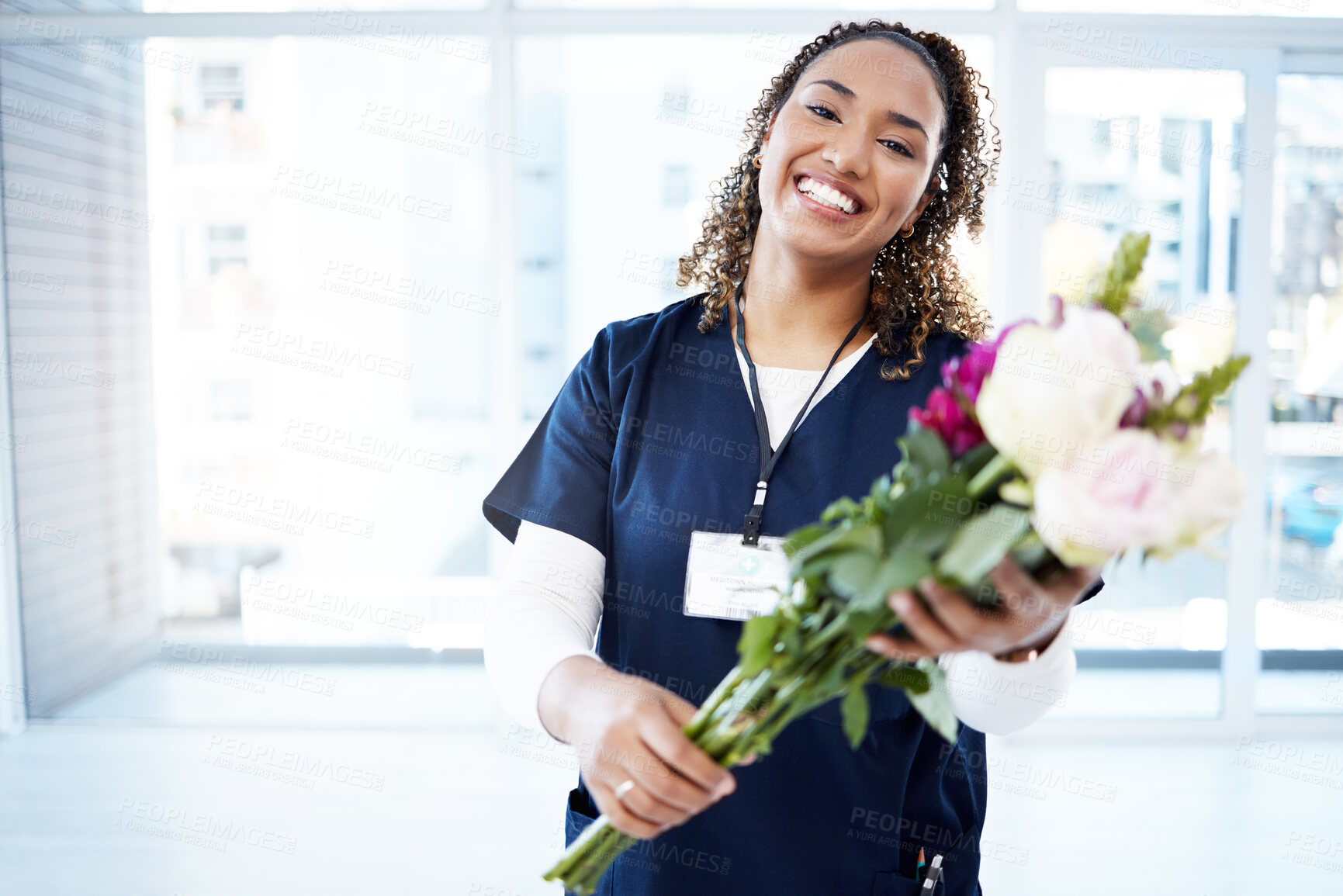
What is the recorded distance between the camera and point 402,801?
10.2 ft

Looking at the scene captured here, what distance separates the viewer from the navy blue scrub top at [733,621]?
1.08m

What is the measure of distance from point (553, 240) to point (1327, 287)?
300cm

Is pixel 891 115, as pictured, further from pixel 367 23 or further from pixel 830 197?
pixel 367 23

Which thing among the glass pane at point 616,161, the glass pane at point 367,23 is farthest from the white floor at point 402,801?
the glass pane at point 367,23

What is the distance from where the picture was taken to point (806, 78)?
48.8 inches

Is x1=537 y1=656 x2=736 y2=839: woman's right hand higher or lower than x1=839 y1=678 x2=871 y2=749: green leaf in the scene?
lower

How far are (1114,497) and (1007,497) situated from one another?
6cm

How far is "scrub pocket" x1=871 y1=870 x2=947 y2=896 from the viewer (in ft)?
3.53

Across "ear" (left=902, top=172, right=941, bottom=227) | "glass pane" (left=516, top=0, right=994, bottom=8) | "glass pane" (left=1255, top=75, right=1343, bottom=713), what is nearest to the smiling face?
"ear" (left=902, top=172, right=941, bottom=227)

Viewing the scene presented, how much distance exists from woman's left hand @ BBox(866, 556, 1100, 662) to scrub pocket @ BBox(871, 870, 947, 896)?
548 mm

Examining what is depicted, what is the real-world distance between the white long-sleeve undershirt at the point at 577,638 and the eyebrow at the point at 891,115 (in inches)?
11.7

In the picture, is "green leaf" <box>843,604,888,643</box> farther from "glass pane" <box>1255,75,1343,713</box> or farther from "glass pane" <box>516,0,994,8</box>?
"glass pane" <box>1255,75,1343,713</box>

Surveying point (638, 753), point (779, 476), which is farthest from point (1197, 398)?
point (779, 476)

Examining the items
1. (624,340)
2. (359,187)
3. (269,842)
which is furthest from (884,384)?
(359,187)
